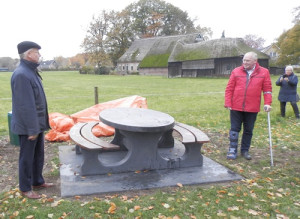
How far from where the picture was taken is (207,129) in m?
8.39

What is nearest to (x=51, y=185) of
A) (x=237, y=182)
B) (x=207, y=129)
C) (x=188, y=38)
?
(x=237, y=182)

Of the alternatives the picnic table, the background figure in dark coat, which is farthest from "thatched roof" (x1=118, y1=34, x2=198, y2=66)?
the picnic table

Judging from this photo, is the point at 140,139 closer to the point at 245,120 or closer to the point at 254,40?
the point at 245,120

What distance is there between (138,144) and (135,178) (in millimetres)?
547

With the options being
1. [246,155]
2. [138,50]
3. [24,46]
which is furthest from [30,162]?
[138,50]

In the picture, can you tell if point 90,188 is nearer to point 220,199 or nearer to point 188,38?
point 220,199

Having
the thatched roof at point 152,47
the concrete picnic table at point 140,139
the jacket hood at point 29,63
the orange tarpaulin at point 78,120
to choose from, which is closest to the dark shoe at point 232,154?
the concrete picnic table at point 140,139

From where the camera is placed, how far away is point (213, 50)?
38.9 meters

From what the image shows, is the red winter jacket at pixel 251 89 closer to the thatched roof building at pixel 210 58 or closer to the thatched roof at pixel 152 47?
the thatched roof building at pixel 210 58

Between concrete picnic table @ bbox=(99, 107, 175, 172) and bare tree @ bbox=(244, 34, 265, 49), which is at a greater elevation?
bare tree @ bbox=(244, 34, 265, 49)

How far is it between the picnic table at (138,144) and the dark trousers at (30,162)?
600mm

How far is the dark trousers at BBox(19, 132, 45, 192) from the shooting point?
3.80 meters

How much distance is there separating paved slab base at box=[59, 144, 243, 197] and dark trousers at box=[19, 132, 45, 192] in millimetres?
423

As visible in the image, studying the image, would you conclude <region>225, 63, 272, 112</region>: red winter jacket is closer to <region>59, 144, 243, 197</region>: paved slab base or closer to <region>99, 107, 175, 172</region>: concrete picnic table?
<region>59, 144, 243, 197</region>: paved slab base
